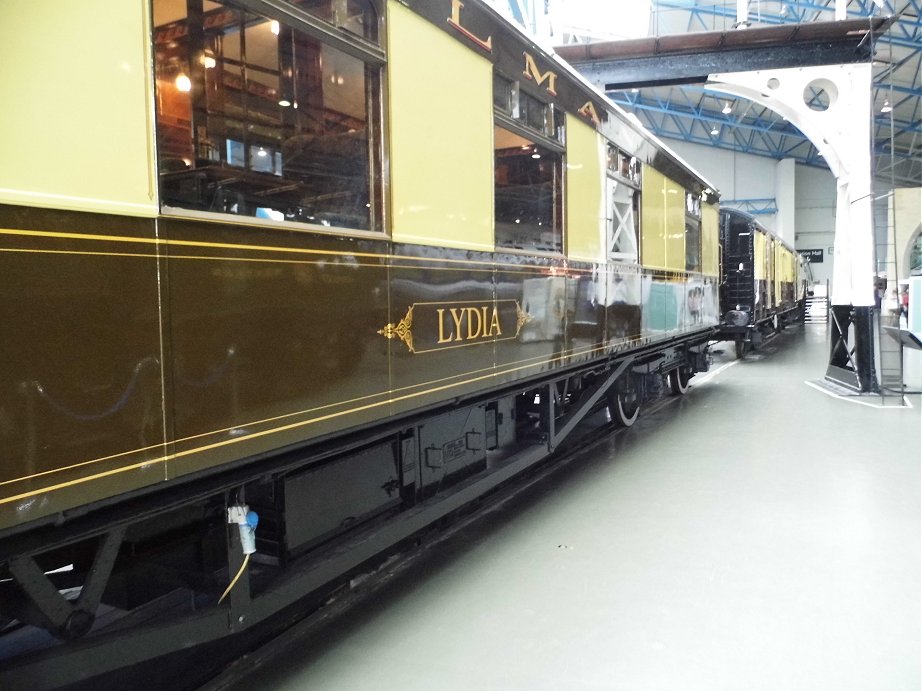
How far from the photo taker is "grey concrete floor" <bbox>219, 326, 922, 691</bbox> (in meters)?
2.63

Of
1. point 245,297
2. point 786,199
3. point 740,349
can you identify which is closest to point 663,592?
point 245,297

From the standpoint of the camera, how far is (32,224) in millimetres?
1523

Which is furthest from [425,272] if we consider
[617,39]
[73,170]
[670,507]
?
[617,39]

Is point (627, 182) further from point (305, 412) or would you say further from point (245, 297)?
point (245, 297)

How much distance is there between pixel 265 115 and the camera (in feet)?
8.20

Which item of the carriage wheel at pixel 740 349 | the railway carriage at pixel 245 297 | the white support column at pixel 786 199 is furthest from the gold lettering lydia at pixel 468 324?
Answer: the white support column at pixel 786 199

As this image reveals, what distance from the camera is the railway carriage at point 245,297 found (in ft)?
5.25

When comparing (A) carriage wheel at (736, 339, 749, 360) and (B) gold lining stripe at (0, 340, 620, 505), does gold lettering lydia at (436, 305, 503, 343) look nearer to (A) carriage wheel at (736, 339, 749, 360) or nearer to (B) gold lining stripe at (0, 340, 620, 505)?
(B) gold lining stripe at (0, 340, 620, 505)

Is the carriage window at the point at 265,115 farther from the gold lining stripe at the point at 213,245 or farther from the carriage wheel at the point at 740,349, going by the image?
the carriage wheel at the point at 740,349

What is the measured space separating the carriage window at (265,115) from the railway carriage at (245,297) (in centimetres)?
1

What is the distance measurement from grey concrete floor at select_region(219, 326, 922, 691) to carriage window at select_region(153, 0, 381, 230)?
181cm

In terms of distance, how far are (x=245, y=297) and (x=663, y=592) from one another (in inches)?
98.7

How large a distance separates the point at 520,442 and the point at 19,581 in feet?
10.6

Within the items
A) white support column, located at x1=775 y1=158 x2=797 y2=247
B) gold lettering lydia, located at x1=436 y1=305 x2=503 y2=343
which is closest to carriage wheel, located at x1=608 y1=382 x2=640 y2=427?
gold lettering lydia, located at x1=436 y1=305 x2=503 y2=343
